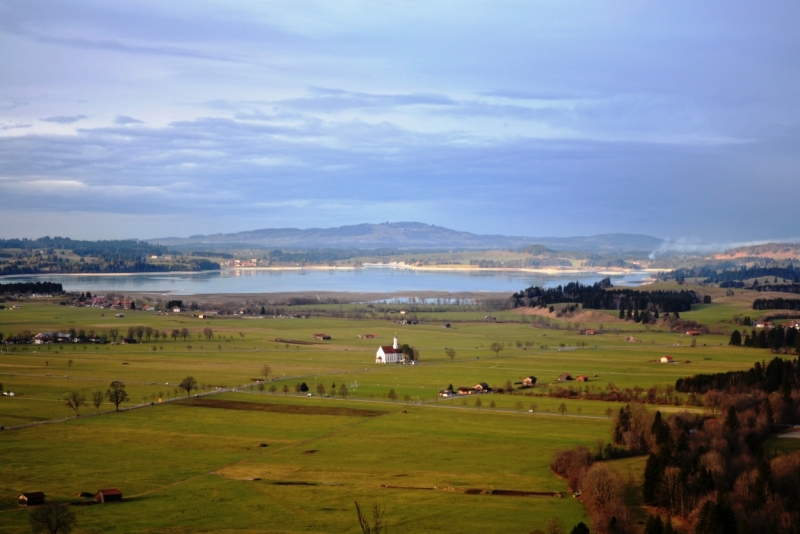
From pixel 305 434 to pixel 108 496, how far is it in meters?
11.6

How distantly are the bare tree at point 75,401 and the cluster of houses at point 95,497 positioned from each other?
14.6 metres

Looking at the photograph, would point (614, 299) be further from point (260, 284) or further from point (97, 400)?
point (97, 400)

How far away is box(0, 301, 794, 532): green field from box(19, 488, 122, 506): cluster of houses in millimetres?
482

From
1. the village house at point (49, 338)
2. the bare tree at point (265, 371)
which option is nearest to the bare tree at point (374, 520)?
the bare tree at point (265, 371)

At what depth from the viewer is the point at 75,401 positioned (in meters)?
42.1

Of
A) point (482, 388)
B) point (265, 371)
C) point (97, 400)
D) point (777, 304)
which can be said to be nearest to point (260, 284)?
point (777, 304)

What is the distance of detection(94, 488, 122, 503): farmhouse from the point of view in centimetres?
2791

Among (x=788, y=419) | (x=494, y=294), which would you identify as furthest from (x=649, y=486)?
(x=494, y=294)

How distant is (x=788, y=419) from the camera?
39.6 meters

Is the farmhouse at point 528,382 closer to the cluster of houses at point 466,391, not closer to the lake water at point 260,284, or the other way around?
the cluster of houses at point 466,391

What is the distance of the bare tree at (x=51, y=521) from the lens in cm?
2392

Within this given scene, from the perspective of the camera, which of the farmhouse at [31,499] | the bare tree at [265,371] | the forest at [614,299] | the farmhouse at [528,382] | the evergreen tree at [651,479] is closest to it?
the farmhouse at [31,499]

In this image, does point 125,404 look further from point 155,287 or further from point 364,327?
point 155,287

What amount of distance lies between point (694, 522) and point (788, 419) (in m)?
16.7
